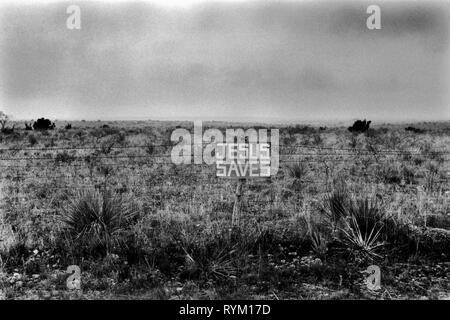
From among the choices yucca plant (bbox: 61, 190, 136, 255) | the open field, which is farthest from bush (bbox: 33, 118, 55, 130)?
yucca plant (bbox: 61, 190, 136, 255)

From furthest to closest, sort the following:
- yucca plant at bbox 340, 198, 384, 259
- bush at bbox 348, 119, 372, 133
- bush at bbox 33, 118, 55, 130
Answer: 1. bush at bbox 33, 118, 55, 130
2. bush at bbox 348, 119, 372, 133
3. yucca plant at bbox 340, 198, 384, 259

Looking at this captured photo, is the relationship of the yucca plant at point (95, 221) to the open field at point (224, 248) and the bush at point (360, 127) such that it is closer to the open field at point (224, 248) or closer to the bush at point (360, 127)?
the open field at point (224, 248)

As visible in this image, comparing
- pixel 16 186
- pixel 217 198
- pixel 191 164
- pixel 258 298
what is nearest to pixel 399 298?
pixel 258 298

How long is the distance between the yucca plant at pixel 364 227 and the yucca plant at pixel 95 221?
2.88 metres

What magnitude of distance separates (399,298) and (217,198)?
4.05m

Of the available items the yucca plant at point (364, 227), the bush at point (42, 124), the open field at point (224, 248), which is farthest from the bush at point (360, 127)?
the yucca plant at point (364, 227)

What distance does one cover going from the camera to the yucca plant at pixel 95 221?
4.89 metres

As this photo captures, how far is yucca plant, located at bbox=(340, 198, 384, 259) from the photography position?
4852 millimetres

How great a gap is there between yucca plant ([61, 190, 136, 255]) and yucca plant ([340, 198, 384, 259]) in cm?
288

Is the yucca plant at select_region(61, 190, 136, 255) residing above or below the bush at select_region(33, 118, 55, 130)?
below

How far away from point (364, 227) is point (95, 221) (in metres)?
3.53

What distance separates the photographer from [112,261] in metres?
4.51

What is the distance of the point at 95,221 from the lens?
532cm

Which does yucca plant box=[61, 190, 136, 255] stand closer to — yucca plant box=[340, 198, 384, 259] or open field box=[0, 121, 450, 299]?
open field box=[0, 121, 450, 299]
